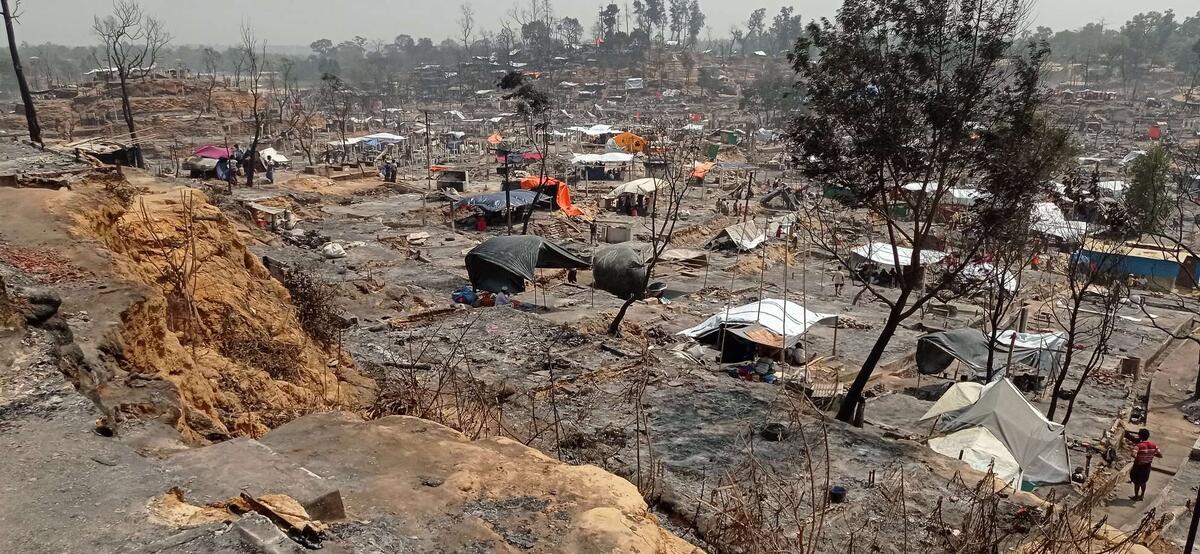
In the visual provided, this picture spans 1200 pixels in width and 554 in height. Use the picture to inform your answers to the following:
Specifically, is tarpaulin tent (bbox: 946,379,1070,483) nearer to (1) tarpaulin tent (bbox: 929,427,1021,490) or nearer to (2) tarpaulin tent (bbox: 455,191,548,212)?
(1) tarpaulin tent (bbox: 929,427,1021,490)

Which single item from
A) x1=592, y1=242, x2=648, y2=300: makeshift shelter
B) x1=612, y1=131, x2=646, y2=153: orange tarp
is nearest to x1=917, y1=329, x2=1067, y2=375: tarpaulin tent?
x1=592, y1=242, x2=648, y2=300: makeshift shelter

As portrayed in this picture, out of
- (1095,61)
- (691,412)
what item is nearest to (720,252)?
(691,412)

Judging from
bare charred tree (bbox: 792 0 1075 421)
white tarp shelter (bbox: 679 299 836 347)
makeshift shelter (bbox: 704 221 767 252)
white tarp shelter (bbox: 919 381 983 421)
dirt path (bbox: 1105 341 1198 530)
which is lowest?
dirt path (bbox: 1105 341 1198 530)

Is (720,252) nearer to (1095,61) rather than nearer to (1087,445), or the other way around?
(1087,445)

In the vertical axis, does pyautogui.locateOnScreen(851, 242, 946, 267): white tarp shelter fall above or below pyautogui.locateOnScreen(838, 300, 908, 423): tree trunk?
below

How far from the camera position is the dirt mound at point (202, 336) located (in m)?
5.94

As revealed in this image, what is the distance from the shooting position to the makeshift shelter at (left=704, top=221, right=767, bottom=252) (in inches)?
926

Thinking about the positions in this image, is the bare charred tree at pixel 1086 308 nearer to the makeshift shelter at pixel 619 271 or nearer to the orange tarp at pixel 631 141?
the makeshift shelter at pixel 619 271

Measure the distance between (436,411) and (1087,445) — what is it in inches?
386

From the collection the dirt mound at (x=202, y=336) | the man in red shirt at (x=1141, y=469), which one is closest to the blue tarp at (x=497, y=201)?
the dirt mound at (x=202, y=336)

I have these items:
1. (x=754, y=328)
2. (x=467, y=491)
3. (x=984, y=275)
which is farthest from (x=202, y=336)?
(x=984, y=275)

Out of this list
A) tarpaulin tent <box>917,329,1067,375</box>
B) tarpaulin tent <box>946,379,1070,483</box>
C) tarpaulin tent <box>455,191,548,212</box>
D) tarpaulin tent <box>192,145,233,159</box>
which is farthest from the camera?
tarpaulin tent <box>192,145,233,159</box>

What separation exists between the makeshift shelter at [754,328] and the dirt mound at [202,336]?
625 centimetres

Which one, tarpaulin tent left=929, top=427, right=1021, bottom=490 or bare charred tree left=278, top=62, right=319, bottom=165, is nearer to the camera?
tarpaulin tent left=929, top=427, right=1021, bottom=490
